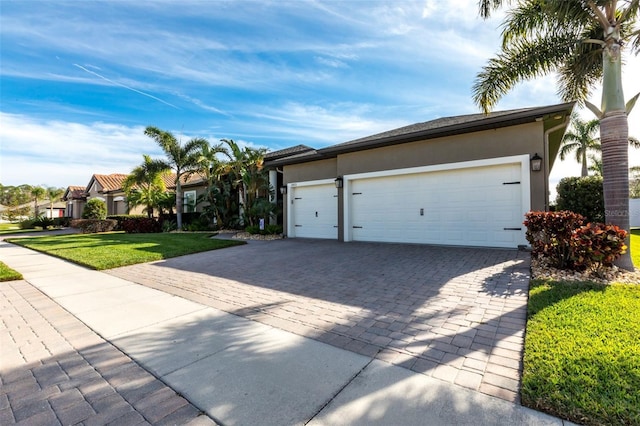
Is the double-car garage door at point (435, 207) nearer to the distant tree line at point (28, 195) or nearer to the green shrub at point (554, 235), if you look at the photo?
the green shrub at point (554, 235)

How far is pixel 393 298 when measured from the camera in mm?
4430

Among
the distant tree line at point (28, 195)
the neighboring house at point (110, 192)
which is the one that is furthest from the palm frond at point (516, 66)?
the distant tree line at point (28, 195)

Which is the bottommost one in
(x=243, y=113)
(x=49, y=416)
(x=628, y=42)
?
(x=49, y=416)

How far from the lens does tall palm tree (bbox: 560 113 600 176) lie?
23.7 m

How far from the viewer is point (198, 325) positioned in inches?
142

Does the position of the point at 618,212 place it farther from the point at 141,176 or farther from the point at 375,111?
the point at 141,176

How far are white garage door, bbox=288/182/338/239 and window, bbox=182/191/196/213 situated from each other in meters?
9.69

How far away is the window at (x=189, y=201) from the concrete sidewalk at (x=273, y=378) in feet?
54.5

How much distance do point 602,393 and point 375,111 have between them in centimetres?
1237

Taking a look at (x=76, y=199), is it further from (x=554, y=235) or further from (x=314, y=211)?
(x=554, y=235)

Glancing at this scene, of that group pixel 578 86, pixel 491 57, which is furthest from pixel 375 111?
pixel 578 86

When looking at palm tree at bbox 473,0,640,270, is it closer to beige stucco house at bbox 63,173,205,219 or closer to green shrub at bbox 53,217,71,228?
beige stucco house at bbox 63,173,205,219

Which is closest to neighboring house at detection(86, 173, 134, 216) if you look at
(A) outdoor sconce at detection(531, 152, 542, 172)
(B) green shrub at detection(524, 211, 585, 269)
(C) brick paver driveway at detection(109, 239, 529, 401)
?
(C) brick paver driveway at detection(109, 239, 529, 401)

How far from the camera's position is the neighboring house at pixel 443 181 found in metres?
7.79
